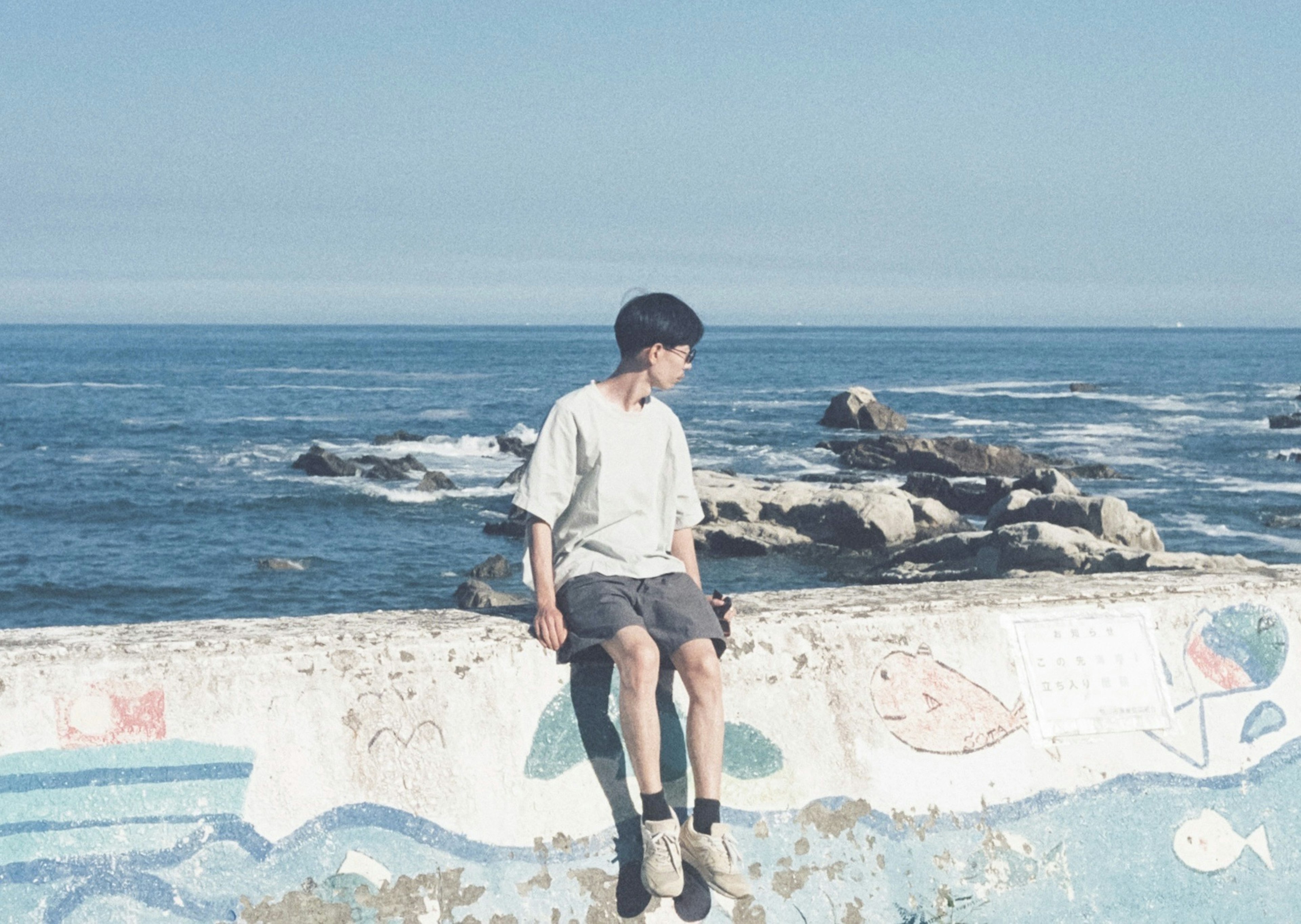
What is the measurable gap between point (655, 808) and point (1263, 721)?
72.6 inches

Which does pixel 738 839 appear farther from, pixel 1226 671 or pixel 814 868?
pixel 1226 671

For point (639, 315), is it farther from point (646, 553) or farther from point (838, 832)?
point (838, 832)

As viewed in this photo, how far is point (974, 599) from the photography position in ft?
11.6

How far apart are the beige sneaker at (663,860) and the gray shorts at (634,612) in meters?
0.44

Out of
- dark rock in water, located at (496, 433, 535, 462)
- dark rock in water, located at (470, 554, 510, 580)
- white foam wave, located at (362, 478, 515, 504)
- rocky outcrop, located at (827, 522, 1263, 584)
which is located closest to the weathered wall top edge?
rocky outcrop, located at (827, 522, 1263, 584)

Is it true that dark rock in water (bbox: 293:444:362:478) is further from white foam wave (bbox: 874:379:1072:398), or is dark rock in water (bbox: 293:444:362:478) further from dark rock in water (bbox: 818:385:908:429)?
white foam wave (bbox: 874:379:1072:398)

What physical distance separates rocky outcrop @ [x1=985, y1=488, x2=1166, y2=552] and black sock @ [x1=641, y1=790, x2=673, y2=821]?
1592cm

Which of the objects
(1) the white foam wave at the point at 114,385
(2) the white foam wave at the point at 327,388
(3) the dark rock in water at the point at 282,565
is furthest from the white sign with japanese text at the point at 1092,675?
(1) the white foam wave at the point at 114,385

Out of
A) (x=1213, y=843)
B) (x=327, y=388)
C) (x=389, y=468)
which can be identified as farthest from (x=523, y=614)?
(x=327, y=388)

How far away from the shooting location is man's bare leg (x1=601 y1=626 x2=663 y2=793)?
9.80 feet

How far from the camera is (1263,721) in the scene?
11.5 ft

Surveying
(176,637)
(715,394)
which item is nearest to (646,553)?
(176,637)

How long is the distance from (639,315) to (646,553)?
25.7 inches

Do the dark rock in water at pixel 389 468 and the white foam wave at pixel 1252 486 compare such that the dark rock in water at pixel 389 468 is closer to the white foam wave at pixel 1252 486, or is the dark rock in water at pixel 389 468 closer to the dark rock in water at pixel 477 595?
the dark rock in water at pixel 477 595
